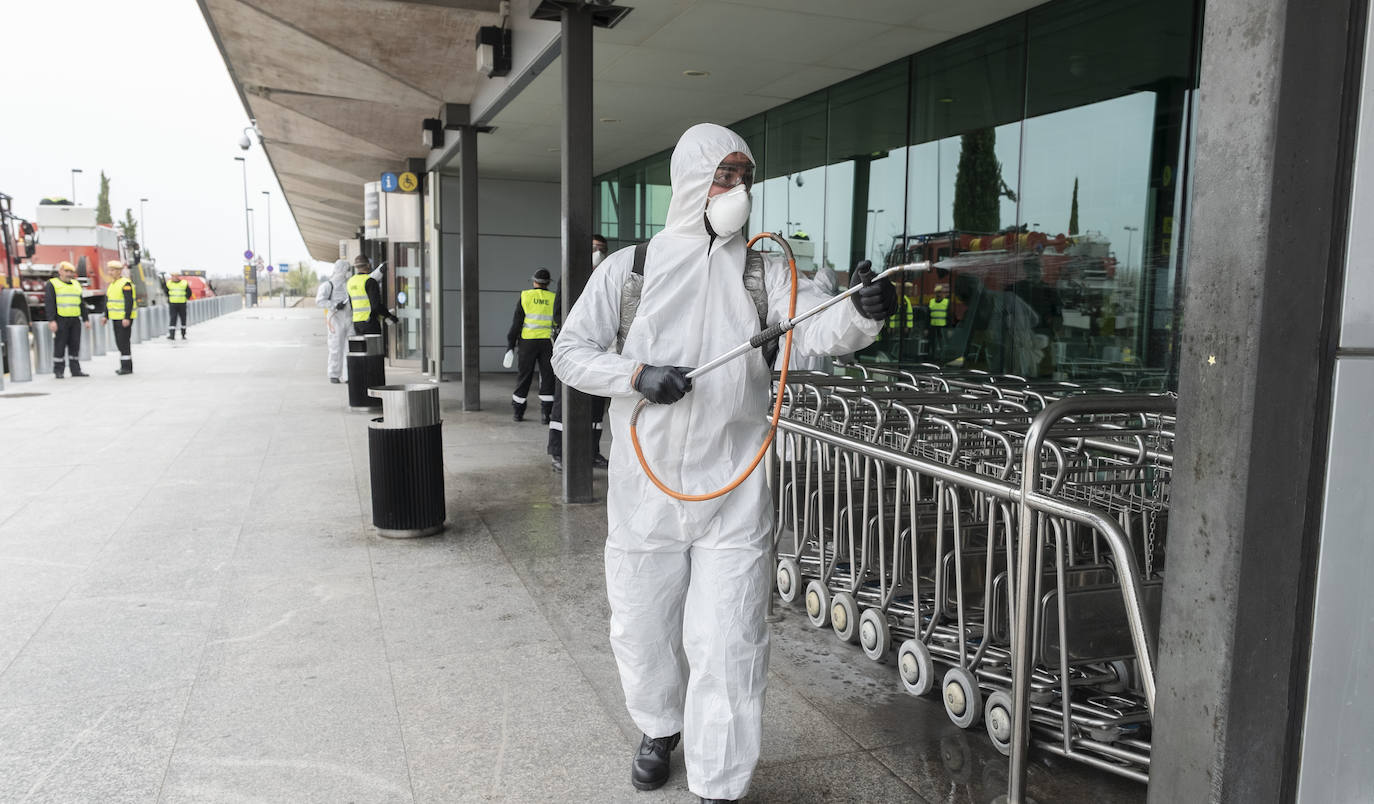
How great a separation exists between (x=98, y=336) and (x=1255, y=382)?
71.0 feet

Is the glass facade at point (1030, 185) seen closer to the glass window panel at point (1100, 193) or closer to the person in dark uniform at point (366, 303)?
the glass window panel at point (1100, 193)

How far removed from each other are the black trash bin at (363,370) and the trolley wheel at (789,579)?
7802mm

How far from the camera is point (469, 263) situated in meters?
11.2

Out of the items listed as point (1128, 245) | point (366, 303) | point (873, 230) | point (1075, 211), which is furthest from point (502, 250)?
point (1128, 245)

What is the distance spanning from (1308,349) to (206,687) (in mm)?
3697

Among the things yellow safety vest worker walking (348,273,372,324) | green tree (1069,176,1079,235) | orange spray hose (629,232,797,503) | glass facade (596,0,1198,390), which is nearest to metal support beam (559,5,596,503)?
glass facade (596,0,1198,390)

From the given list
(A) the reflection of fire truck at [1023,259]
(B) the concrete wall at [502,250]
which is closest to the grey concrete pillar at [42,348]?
(B) the concrete wall at [502,250]

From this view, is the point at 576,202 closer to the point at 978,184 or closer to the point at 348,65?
the point at 978,184

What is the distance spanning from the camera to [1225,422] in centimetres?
187

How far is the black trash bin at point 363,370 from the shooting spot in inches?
449

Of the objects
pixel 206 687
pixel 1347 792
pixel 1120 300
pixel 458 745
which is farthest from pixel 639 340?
pixel 1120 300

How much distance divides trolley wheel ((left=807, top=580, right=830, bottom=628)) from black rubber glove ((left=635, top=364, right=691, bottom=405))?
2.06 meters

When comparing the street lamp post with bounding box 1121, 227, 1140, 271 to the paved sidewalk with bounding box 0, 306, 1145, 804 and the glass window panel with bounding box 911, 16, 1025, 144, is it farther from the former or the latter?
the paved sidewalk with bounding box 0, 306, 1145, 804

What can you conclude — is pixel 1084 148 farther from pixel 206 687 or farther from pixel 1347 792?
pixel 206 687
